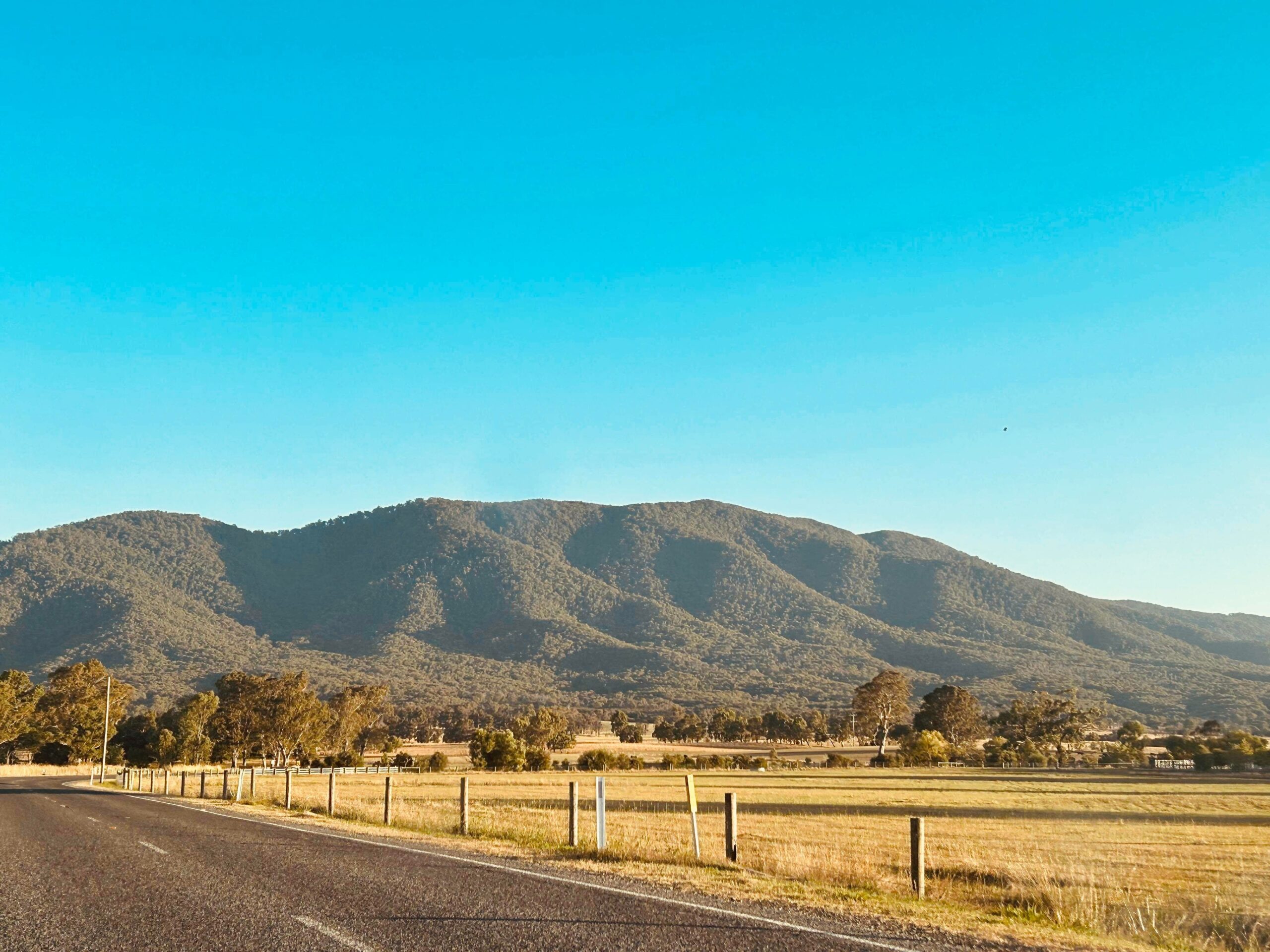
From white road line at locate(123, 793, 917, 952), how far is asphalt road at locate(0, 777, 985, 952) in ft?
0.13

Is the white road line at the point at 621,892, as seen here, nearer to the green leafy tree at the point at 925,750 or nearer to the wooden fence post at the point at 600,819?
the wooden fence post at the point at 600,819

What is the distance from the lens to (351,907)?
10.5m

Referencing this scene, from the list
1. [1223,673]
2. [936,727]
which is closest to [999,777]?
[936,727]

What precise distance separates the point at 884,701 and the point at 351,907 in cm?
10803

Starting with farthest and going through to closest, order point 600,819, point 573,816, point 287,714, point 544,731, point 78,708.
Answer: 1. point 544,731
2. point 78,708
3. point 287,714
4. point 573,816
5. point 600,819

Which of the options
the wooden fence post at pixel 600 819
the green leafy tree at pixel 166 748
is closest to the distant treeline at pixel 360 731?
the green leafy tree at pixel 166 748

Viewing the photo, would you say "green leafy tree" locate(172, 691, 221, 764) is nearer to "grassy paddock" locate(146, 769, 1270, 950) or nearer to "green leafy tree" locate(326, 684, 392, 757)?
"green leafy tree" locate(326, 684, 392, 757)

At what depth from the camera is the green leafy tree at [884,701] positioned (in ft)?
366

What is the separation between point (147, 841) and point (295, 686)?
235ft

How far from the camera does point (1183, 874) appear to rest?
1872cm

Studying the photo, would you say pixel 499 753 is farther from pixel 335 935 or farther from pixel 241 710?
pixel 335 935

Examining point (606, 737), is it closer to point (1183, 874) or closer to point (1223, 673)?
point (1223, 673)

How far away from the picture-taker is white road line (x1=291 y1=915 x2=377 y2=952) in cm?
839

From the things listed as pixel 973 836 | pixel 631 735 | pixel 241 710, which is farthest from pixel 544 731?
pixel 973 836
